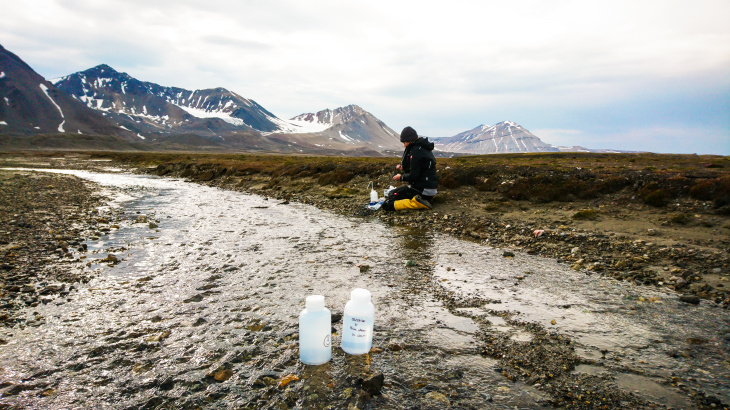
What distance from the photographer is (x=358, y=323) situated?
14.2 ft

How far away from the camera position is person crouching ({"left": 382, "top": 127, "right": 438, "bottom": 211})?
14.1 metres

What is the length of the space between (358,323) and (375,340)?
748 mm

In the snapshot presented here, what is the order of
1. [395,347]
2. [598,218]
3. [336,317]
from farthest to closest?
[598,218], [336,317], [395,347]

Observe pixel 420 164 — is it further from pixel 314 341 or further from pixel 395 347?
A: pixel 314 341

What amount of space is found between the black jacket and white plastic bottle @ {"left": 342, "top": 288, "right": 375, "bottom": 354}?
10.5 metres

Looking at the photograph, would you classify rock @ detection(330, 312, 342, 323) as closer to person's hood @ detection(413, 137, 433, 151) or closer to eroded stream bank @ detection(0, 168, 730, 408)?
eroded stream bank @ detection(0, 168, 730, 408)

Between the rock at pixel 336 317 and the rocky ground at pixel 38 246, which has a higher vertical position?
the rock at pixel 336 317

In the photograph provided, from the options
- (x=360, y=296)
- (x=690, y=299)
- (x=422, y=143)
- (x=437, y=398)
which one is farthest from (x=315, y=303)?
(x=422, y=143)

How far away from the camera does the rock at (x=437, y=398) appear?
3680 mm

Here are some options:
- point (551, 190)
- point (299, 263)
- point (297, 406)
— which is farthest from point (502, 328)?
point (551, 190)

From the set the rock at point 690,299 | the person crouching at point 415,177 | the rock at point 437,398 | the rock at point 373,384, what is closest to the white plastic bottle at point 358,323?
the rock at point 373,384

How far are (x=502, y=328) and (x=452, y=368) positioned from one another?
1451mm

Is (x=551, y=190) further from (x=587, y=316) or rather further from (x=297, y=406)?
(x=297, y=406)

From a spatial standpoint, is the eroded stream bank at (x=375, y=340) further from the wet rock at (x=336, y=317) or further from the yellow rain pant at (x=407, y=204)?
the yellow rain pant at (x=407, y=204)
